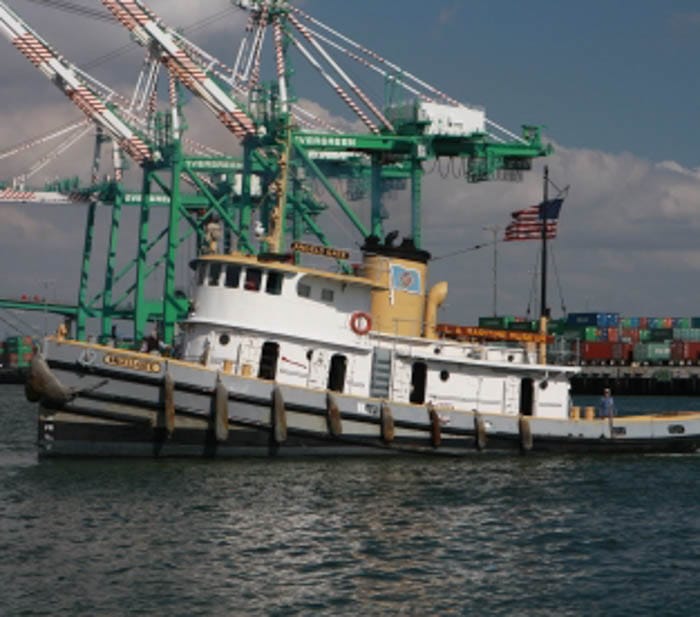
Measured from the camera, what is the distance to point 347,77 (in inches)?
2296

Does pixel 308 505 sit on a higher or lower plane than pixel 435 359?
lower

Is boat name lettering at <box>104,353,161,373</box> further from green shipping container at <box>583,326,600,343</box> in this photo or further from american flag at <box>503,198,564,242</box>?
green shipping container at <box>583,326,600,343</box>

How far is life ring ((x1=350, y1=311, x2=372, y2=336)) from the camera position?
95.4 ft

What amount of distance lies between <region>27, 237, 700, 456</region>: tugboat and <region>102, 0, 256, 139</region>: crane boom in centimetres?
3088

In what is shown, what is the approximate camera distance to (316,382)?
28.6m

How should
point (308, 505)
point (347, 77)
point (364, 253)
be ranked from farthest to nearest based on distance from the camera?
point (347, 77), point (364, 253), point (308, 505)

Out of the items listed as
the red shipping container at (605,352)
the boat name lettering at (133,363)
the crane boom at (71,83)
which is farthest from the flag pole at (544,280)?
the red shipping container at (605,352)

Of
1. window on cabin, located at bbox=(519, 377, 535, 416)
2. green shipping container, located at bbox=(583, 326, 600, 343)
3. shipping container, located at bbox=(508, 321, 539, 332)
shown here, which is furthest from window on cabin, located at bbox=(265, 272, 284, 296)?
green shipping container, located at bbox=(583, 326, 600, 343)

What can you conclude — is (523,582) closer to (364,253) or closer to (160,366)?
(160,366)

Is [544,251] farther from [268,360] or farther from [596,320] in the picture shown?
[596,320]

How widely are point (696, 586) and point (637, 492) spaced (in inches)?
317

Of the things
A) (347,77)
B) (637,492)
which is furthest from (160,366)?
(347,77)

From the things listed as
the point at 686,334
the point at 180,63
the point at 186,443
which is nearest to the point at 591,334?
the point at 686,334

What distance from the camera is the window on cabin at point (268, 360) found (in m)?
28.2
